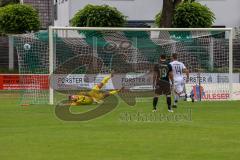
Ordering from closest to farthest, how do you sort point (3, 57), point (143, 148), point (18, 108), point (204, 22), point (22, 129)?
point (143, 148) < point (22, 129) < point (18, 108) < point (3, 57) < point (204, 22)

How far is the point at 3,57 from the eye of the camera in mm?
46875

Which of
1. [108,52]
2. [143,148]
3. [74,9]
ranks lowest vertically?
[143,148]

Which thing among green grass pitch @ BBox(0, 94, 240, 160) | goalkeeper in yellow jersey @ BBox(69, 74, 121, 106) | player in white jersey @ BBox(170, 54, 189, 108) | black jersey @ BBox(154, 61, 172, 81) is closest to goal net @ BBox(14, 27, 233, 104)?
goalkeeper in yellow jersey @ BBox(69, 74, 121, 106)

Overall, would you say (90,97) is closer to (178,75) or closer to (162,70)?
(178,75)

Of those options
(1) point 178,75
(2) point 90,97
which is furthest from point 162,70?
(2) point 90,97

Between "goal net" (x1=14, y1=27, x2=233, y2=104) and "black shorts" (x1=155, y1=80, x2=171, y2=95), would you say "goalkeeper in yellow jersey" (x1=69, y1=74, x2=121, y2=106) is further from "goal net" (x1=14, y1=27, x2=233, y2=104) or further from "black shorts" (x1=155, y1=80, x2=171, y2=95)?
"black shorts" (x1=155, y1=80, x2=171, y2=95)

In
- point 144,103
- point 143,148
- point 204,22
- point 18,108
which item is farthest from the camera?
point 204,22

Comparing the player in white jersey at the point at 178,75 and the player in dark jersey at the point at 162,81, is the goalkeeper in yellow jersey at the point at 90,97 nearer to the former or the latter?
the player in white jersey at the point at 178,75

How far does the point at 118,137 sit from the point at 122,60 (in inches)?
600

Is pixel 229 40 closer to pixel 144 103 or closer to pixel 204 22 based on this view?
pixel 144 103

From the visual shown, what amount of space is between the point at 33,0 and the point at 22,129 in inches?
2097

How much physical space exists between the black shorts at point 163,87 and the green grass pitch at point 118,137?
677 millimetres

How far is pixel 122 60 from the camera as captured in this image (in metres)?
32.4

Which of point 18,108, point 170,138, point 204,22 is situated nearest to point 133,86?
point 18,108
